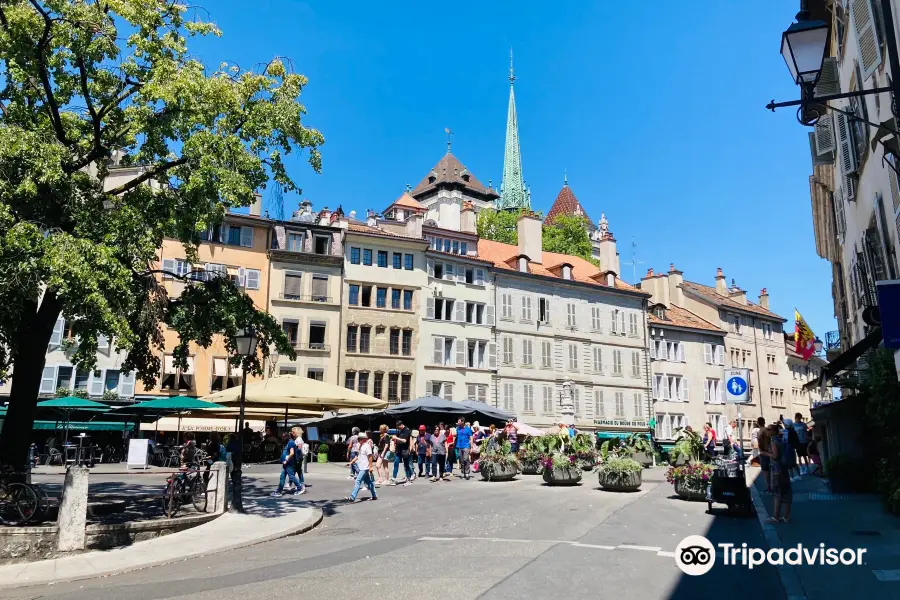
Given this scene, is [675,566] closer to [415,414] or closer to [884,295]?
[884,295]

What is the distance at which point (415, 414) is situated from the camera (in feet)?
92.0

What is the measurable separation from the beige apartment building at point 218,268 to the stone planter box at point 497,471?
2017 centimetres

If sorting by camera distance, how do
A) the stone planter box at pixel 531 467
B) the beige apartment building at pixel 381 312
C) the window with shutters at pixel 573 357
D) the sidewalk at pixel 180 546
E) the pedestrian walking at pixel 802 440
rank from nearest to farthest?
the sidewalk at pixel 180 546 < the stone planter box at pixel 531 467 < the pedestrian walking at pixel 802 440 < the beige apartment building at pixel 381 312 < the window with shutters at pixel 573 357

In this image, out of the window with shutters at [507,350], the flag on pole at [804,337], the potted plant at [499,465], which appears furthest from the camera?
the window with shutters at [507,350]

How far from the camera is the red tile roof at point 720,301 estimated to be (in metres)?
60.5

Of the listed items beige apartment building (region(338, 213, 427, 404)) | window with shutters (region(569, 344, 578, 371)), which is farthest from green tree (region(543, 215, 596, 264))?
beige apartment building (region(338, 213, 427, 404))

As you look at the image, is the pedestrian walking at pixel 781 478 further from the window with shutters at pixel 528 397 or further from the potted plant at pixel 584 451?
the window with shutters at pixel 528 397

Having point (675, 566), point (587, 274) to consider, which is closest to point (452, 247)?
point (587, 274)

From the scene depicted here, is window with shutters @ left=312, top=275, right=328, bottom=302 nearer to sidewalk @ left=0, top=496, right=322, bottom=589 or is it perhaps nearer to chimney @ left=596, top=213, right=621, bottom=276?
chimney @ left=596, top=213, right=621, bottom=276

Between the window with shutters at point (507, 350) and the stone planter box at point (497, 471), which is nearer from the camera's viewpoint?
the stone planter box at point (497, 471)

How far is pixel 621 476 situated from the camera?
1831 centimetres

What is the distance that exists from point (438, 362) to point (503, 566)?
3564cm

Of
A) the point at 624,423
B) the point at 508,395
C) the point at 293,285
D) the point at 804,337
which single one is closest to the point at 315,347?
the point at 293,285

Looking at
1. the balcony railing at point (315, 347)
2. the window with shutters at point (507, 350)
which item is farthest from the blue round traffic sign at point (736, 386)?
the window with shutters at point (507, 350)
